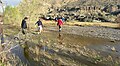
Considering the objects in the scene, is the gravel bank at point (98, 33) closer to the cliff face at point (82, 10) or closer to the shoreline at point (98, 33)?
the shoreline at point (98, 33)

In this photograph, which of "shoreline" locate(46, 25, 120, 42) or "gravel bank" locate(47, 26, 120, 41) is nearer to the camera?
"shoreline" locate(46, 25, 120, 42)

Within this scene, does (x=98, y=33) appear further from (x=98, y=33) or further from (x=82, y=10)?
(x=82, y=10)

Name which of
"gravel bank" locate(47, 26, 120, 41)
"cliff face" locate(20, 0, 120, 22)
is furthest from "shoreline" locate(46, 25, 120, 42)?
"cliff face" locate(20, 0, 120, 22)

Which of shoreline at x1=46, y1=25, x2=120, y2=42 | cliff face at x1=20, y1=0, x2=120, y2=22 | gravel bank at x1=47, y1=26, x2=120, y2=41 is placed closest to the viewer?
shoreline at x1=46, y1=25, x2=120, y2=42

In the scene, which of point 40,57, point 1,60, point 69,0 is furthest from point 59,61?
point 69,0

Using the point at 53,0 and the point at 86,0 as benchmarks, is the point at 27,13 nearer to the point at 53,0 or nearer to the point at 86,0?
the point at 86,0

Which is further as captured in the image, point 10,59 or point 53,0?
point 53,0

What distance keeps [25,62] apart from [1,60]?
9.45ft

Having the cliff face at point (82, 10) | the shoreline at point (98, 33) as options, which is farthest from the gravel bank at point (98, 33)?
the cliff face at point (82, 10)

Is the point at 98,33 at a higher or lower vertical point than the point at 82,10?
lower

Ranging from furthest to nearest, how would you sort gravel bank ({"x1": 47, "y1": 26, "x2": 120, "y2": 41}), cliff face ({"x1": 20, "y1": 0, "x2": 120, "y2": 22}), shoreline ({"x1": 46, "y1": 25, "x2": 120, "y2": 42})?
cliff face ({"x1": 20, "y1": 0, "x2": 120, "y2": 22}) < gravel bank ({"x1": 47, "y1": 26, "x2": 120, "y2": 41}) < shoreline ({"x1": 46, "y1": 25, "x2": 120, "y2": 42})

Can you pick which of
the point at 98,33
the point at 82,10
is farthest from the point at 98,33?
the point at 82,10

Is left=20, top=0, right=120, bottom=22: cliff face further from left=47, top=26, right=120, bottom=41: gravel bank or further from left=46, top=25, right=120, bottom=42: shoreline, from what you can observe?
left=47, top=26, right=120, bottom=41: gravel bank

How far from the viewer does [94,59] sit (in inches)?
653
